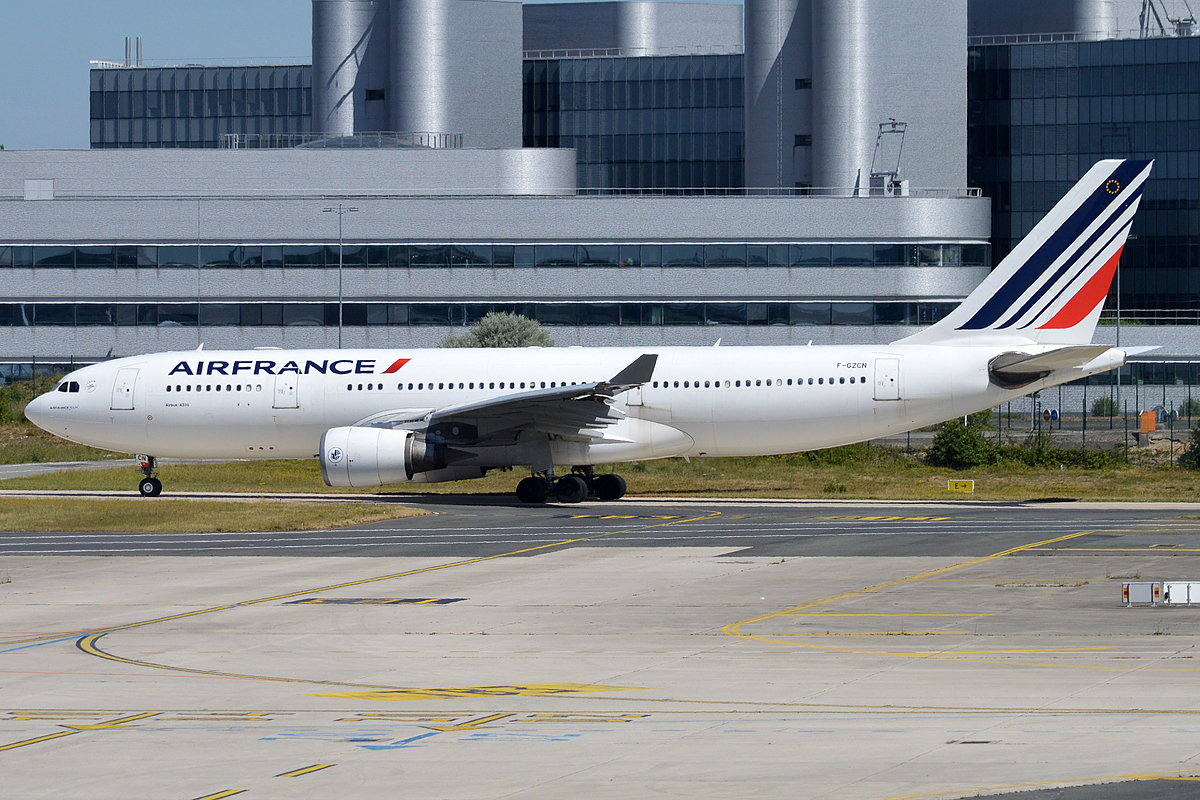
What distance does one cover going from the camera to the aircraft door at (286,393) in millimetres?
39750

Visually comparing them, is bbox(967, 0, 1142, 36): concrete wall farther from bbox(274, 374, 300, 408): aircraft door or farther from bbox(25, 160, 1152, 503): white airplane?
bbox(274, 374, 300, 408): aircraft door

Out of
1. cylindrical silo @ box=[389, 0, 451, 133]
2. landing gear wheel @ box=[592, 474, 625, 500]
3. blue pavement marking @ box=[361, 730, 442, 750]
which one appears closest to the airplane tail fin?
landing gear wheel @ box=[592, 474, 625, 500]

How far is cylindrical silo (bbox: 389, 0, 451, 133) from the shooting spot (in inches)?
3711

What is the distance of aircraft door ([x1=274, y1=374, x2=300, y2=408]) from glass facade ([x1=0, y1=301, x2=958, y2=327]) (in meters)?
37.6

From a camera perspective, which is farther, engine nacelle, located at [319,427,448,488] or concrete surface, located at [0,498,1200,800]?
engine nacelle, located at [319,427,448,488]

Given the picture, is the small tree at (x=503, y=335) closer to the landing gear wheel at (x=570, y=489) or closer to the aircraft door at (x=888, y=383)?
the landing gear wheel at (x=570, y=489)

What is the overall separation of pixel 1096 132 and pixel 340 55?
174 feet

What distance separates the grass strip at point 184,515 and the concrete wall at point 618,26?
90000 mm

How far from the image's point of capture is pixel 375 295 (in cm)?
7788

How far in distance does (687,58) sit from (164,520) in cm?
8417

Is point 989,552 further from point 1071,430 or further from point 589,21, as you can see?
point 589,21

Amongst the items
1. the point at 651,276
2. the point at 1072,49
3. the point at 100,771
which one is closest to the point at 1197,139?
the point at 1072,49

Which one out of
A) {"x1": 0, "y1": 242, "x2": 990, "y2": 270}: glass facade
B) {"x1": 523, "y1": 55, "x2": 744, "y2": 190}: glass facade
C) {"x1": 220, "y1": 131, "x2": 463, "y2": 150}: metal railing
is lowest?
{"x1": 0, "y1": 242, "x2": 990, "y2": 270}: glass facade

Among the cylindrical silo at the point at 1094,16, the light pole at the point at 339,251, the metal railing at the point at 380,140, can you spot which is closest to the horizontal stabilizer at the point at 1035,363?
the light pole at the point at 339,251
